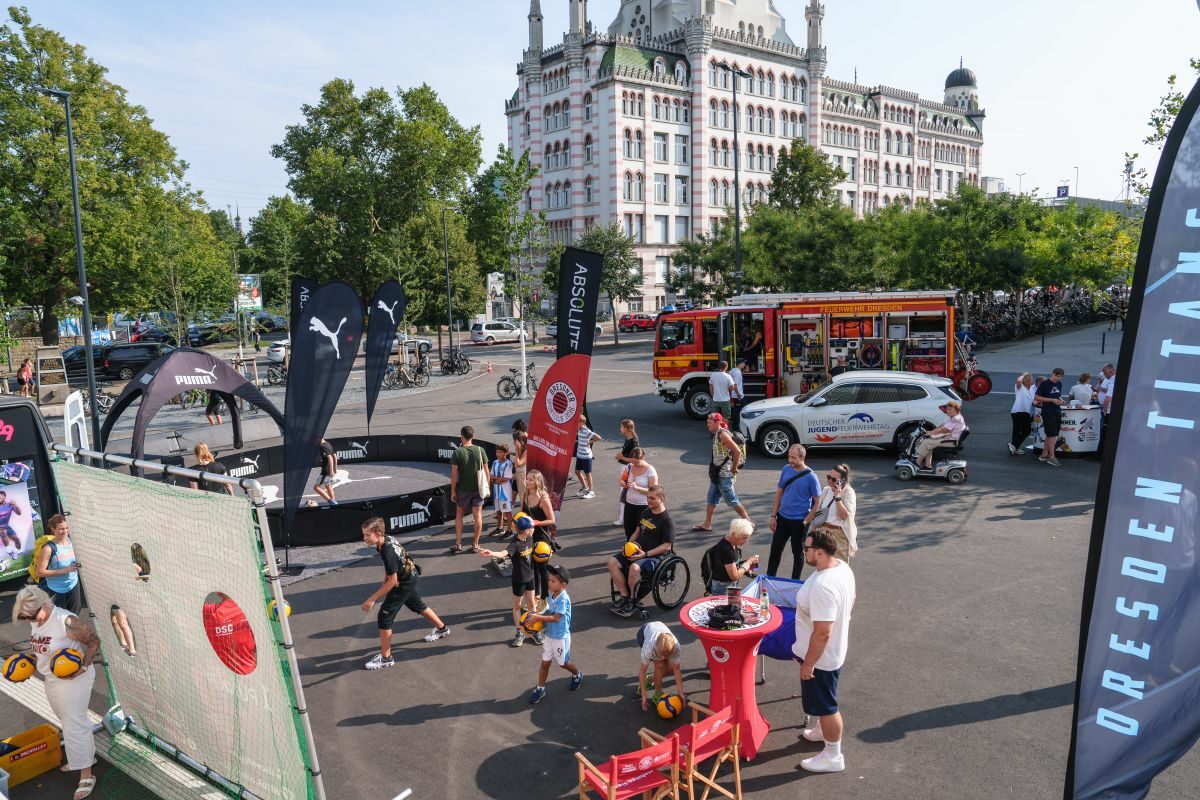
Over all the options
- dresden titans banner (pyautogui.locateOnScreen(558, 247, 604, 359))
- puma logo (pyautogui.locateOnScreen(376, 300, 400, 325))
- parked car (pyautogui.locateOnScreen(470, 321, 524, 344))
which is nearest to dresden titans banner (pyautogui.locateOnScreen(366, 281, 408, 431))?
puma logo (pyautogui.locateOnScreen(376, 300, 400, 325))

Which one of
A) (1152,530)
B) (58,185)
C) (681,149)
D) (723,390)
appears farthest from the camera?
(681,149)

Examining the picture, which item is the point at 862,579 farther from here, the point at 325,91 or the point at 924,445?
the point at 325,91

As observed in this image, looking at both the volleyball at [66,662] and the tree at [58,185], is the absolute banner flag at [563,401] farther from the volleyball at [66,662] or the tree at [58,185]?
the tree at [58,185]

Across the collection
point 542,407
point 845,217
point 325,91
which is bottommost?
point 542,407

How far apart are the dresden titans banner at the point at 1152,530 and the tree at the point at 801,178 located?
46.0 metres

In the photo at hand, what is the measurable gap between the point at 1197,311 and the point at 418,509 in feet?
35.3

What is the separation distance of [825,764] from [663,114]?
59.7 meters

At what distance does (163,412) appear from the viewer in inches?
1006

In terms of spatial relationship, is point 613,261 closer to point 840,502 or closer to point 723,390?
point 723,390

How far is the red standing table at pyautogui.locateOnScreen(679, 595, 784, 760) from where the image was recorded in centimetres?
624

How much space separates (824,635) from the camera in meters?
5.66

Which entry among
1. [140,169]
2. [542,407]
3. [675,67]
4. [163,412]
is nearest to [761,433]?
[542,407]

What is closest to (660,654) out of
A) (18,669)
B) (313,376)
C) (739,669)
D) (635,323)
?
(739,669)

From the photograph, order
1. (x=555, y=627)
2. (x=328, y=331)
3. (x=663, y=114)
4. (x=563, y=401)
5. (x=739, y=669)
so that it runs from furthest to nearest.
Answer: (x=663, y=114) → (x=563, y=401) → (x=328, y=331) → (x=555, y=627) → (x=739, y=669)
